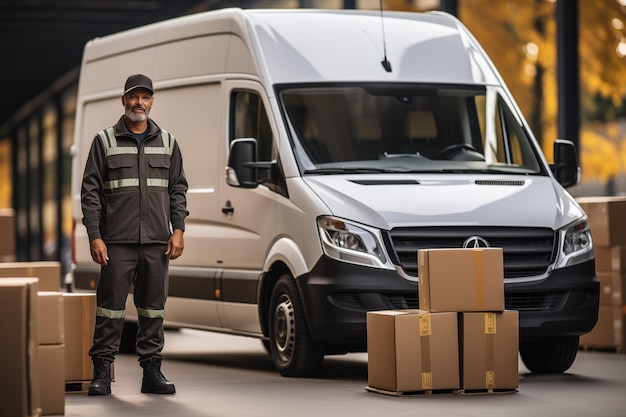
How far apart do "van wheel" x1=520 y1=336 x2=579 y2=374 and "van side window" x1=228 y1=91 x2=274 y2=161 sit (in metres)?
2.38

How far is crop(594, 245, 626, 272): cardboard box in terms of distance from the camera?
15.0 m

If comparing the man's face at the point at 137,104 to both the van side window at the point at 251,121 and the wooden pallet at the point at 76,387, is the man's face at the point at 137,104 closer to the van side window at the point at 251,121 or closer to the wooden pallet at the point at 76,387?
the wooden pallet at the point at 76,387

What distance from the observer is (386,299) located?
39.0ft

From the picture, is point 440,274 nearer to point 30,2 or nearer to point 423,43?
point 423,43

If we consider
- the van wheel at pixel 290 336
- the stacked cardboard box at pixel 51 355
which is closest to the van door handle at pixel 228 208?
the van wheel at pixel 290 336

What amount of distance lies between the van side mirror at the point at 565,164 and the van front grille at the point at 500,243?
3.69 feet

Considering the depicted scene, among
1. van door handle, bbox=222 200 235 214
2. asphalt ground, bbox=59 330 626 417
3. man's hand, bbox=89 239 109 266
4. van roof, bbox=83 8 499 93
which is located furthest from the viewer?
van door handle, bbox=222 200 235 214

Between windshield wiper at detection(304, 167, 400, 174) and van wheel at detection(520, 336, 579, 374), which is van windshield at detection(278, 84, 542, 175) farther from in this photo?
van wheel at detection(520, 336, 579, 374)

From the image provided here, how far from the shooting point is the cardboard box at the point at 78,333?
11.3 meters

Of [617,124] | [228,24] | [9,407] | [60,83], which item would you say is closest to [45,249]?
[60,83]

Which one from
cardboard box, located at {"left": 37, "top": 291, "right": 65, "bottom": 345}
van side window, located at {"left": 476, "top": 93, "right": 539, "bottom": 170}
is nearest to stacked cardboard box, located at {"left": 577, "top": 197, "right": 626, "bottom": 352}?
van side window, located at {"left": 476, "top": 93, "right": 539, "bottom": 170}

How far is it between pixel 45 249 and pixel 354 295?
150 ft

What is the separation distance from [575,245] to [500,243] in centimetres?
63

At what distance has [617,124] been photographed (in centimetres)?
2333
